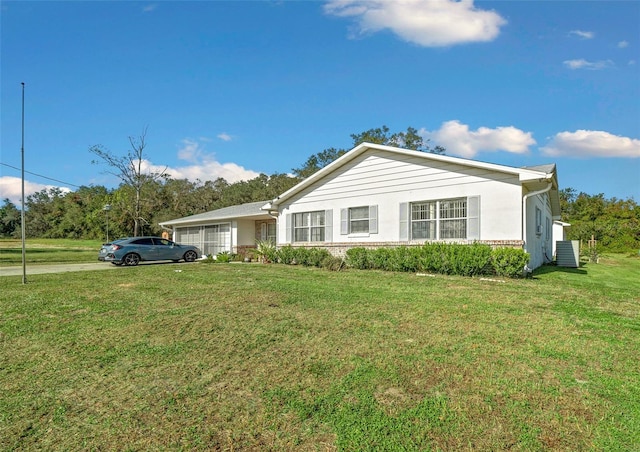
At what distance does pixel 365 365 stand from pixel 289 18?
39.0 feet

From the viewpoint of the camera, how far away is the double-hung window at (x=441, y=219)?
1196 cm

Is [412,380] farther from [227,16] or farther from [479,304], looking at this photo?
[227,16]

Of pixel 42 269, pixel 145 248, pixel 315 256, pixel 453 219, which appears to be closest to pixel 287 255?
pixel 315 256

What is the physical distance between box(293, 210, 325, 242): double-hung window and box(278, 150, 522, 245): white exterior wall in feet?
1.03

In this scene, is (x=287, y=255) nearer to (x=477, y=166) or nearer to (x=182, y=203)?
(x=477, y=166)

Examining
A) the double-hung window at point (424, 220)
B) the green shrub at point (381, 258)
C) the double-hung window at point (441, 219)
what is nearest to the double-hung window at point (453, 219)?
the double-hung window at point (441, 219)

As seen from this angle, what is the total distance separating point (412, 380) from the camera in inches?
137

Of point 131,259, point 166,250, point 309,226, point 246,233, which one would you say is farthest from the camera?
point 246,233

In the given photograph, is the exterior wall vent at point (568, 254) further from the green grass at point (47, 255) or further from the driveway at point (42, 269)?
the green grass at point (47, 255)

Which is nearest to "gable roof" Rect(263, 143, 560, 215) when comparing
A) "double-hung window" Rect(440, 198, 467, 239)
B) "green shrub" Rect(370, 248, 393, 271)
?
"double-hung window" Rect(440, 198, 467, 239)

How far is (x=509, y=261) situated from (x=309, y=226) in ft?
29.4

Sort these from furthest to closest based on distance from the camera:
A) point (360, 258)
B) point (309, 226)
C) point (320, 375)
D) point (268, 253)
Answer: point (268, 253)
point (309, 226)
point (360, 258)
point (320, 375)

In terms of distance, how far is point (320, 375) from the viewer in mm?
3623

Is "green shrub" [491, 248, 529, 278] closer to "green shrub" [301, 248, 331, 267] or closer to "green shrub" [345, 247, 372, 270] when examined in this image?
"green shrub" [345, 247, 372, 270]
